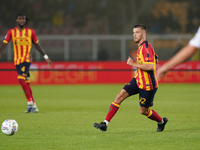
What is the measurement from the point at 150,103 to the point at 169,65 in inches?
137

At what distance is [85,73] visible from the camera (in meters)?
22.3

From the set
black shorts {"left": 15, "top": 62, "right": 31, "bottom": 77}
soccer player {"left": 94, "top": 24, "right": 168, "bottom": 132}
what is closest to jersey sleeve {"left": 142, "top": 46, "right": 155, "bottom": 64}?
soccer player {"left": 94, "top": 24, "right": 168, "bottom": 132}

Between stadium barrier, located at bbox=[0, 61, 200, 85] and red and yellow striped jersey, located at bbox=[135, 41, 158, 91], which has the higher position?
red and yellow striped jersey, located at bbox=[135, 41, 158, 91]

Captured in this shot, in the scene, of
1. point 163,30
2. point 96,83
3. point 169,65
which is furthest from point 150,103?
point 163,30

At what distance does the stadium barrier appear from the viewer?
21.9m

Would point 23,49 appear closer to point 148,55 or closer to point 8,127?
point 8,127

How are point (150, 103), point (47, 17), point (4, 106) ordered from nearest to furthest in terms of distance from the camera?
1. point (150, 103)
2. point (4, 106)
3. point (47, 17)

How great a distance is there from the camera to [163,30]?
34031mm

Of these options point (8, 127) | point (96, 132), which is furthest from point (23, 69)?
point (8, 127)

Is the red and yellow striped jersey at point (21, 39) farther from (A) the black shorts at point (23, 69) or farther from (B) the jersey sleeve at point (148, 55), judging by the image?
(B) the jersey sleeve at point (148, 55)

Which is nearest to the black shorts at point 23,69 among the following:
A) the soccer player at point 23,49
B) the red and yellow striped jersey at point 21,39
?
the soccer player at point 23,49

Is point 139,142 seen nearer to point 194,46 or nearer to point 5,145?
point 5,145

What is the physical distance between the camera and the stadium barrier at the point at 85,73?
21.9 m

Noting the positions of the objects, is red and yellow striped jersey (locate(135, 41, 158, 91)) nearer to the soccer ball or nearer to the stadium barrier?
the soccer ball
